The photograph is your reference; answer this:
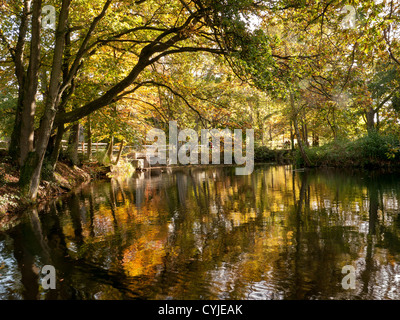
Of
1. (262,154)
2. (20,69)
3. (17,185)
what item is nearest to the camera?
(17,185)

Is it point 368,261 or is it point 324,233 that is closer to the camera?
point 368,261

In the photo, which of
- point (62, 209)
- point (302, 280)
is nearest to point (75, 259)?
point (302, 280)

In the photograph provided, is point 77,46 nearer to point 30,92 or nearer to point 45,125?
point 30,92

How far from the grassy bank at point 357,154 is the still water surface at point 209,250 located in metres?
11.9

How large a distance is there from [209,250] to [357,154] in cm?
1946

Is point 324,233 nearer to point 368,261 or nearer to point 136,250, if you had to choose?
point 368,261

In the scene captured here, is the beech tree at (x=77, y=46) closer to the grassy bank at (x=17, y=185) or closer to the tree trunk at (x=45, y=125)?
the tree trunk at (x=45, y=125)

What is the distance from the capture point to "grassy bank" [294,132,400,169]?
19.6 meters

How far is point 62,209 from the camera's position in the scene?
30.5 ft

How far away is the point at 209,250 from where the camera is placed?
5125 mm

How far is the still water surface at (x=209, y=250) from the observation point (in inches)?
144

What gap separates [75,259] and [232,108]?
7070mm

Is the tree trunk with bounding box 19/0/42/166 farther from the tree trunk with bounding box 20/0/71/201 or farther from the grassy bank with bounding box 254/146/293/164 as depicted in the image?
the grassy bank with bounding box 254/146/293/164

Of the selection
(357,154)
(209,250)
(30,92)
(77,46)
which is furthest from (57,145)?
(357,154)
